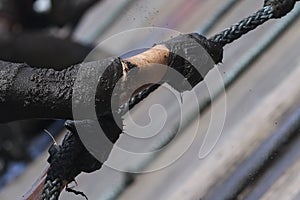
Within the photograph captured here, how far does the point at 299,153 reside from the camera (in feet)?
3.10

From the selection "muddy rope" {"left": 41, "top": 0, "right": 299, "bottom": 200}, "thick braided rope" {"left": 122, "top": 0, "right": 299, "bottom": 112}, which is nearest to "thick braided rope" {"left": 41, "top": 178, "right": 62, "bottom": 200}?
"muddy rope" {"left": 41, "top": 0, "right": 299, "bottom": 200}

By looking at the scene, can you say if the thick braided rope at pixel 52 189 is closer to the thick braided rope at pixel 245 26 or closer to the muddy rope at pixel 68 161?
the muddy rope at pixel 68 161

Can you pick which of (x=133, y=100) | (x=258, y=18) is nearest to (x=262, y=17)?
(x=258, y=18)

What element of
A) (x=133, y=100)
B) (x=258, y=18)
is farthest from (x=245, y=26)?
(x=133, y=100)

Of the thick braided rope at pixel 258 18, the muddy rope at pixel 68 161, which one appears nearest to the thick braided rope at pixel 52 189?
the muddy rope at pixel 68 161

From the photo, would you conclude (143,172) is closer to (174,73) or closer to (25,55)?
(174,73)

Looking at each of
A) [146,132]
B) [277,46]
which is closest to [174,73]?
[146,132]

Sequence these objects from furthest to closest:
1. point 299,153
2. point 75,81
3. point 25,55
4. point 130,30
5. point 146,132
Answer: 1. point 25,55
2. point 130,30
3. point 146,132
4. point 299,153
5. point 75,81

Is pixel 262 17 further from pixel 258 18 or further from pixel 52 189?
pixel 52 189

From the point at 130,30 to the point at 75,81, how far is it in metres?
0.98

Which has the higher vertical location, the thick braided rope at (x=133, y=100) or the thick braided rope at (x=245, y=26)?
the thick braided rope at (x=133, y=100)

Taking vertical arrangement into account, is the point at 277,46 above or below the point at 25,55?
below

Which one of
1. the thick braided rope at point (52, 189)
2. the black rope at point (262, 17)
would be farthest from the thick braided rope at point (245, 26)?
the thick braided rope at point (52, 189)

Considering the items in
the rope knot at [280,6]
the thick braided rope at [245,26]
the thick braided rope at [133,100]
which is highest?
the thick braided rope at [133,100]
